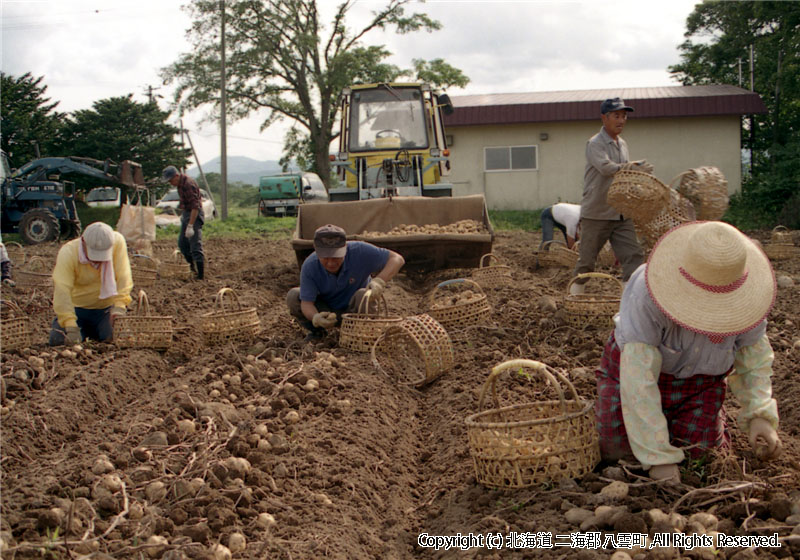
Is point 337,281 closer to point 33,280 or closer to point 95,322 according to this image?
point 95,322

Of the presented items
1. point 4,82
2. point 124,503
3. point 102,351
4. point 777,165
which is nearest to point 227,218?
point 4,82

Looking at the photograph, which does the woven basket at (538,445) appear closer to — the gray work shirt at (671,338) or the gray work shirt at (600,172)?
the gray work shirt at (671,338)

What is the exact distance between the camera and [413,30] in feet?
98.7

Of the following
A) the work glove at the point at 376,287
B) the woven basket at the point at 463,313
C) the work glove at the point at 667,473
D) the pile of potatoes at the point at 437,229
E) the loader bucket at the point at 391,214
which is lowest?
the work glove at the point at 667,473

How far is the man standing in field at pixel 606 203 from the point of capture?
20.6 feet

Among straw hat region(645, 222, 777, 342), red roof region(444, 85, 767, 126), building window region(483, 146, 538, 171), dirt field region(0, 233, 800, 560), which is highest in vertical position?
red roof region(444, 85, 767, 126)

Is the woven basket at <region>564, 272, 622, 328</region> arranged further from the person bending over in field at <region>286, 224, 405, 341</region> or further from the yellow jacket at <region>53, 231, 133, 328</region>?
the yellow jacket at <region>53, 231, 133, 328</region>

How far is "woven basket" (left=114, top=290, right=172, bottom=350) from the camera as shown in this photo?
19.8ft

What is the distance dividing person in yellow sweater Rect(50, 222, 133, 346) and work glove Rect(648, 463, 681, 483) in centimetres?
471

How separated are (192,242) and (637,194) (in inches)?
256

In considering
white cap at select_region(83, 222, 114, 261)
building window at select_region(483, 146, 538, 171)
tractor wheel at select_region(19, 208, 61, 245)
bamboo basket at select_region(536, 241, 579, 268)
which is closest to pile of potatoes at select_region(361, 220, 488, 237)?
bamboo basket at select_region(536, 241, 579, 268)

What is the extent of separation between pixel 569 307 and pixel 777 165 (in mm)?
14197

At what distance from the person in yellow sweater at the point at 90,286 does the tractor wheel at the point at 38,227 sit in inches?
419

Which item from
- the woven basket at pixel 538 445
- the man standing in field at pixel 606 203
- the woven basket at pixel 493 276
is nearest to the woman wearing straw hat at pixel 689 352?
the woven basket at pixel 538 445
